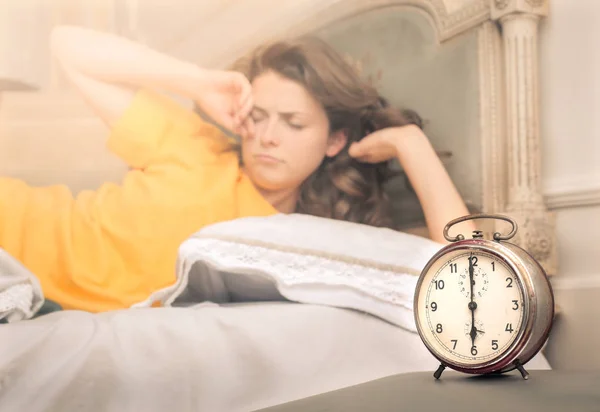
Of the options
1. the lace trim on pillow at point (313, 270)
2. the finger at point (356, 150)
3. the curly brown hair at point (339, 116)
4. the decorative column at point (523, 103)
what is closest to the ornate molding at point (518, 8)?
the decorative column at point (523, 103)

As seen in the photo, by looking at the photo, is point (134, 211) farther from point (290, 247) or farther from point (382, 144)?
point (382, 144)

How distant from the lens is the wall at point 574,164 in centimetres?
143

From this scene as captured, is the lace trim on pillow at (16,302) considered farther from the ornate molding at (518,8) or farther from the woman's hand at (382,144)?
the ornate molding at (518,8)

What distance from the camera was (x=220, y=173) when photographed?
5.35ft

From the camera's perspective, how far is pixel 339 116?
164cm

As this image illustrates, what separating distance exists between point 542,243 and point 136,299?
3.04 ft

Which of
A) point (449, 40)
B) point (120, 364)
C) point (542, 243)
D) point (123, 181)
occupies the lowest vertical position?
point (120, 364)

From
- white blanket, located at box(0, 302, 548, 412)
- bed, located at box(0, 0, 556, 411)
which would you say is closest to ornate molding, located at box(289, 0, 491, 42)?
bed, located at box(0, 0, 556, 411)

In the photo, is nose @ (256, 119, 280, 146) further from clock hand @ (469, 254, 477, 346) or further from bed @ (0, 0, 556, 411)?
clock hand @ (469, 254, 477, 346)

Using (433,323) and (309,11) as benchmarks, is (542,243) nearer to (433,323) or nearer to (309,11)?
(433,323)

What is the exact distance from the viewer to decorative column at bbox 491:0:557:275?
150cm

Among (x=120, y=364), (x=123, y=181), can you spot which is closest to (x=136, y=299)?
(x=123, y=181)

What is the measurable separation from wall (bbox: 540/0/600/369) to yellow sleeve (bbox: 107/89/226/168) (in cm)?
84

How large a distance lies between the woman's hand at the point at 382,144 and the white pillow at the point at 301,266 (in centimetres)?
22
